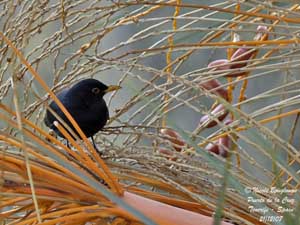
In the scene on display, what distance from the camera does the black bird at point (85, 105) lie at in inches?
68.6

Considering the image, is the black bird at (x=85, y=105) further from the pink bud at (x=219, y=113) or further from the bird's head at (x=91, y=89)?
the pink bud at (x=219, y=113)

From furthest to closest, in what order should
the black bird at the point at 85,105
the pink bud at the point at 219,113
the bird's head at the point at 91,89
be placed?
1. the bird's head at the point at 91,89
2. the black bird at the point at 85,105
3. the pink bud at the point at 219,113

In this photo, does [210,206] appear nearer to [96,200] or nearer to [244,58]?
[96,200]

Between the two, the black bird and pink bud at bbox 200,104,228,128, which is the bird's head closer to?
the black bird

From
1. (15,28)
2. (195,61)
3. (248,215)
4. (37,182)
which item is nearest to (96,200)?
(37,182)

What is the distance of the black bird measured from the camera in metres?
1.74

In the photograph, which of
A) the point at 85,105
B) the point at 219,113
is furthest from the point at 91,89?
the point at 219,113

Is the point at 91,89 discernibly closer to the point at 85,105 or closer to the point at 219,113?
the point at 85,105

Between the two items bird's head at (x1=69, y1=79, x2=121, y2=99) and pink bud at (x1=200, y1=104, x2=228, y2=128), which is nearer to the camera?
pink bud at (x1=200, y1=104, x2=228, y2=128)

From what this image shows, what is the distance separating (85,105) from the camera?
1880 millimetres

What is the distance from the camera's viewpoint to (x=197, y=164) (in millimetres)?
942

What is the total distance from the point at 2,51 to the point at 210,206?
422 millimetres

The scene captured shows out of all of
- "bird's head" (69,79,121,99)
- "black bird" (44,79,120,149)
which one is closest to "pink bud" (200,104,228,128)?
"black bird" (44,79,120,149)

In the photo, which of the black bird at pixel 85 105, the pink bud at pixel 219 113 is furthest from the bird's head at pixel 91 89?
the pink bud at pixel 219 113
